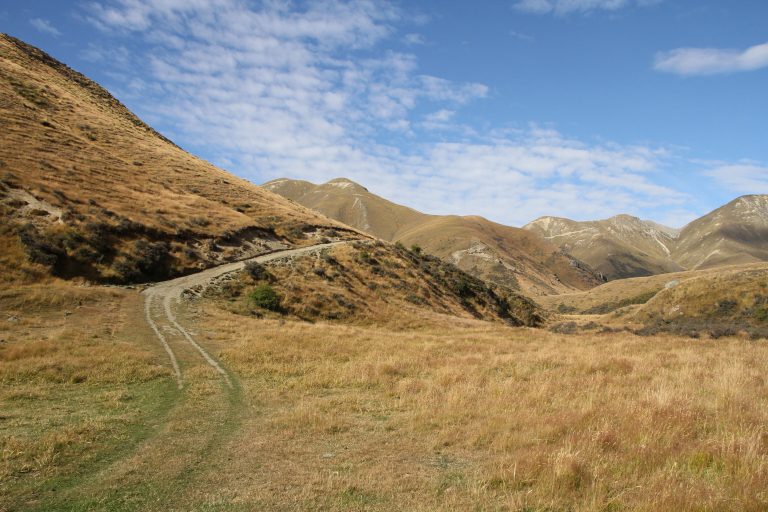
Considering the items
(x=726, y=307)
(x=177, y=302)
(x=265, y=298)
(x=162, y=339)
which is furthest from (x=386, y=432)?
(x=726, y=307)

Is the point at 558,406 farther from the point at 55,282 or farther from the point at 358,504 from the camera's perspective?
the point at 55,282

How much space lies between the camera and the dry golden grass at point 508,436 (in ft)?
18.3

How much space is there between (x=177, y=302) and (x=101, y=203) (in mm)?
19524

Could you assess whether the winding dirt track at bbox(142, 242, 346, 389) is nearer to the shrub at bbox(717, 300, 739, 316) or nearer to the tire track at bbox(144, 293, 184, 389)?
the tire track at bbox(144, 293, 184, 389)

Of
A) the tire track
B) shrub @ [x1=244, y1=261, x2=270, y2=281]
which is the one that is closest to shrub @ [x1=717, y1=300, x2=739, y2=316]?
shrub @ [x1=244, y1=261, x2=270, y2=281]

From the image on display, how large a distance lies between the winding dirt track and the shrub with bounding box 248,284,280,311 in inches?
152

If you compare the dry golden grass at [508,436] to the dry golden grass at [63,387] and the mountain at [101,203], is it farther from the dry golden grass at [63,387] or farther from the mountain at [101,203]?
the mountain at [101,203]

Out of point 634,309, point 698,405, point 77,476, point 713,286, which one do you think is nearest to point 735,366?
point 698,405

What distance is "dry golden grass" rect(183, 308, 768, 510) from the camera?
18.3ft

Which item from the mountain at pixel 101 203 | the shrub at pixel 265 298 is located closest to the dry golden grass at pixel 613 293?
the mountain at pixel 101 203

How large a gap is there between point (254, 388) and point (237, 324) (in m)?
12.4

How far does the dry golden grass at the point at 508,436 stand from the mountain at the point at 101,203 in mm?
23872

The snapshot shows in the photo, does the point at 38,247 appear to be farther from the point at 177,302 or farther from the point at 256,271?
the point at 256,271

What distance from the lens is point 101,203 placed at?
39.8 m
